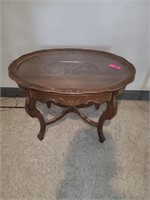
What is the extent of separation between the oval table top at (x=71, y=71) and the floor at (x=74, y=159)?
1.81 feet

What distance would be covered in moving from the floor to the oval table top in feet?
1.81

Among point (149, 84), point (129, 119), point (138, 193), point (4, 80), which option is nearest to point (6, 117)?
point (4, 80)

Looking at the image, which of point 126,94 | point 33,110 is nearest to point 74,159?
point 33,110

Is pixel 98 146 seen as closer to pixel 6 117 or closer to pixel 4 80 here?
pixel 6 117

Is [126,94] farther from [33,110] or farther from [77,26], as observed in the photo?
[33,110]

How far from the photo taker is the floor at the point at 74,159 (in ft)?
4.63

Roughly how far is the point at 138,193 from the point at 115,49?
1.23 metres

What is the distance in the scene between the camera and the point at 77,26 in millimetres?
1963

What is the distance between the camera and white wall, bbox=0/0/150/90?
1.88 metres

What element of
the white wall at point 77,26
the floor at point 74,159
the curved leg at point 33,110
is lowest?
the floor at point 74,159

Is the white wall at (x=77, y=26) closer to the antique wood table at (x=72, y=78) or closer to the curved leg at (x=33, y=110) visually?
the antique wood table at (x=72, y=78)

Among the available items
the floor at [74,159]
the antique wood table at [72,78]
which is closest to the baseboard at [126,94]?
the floor at [74,159]

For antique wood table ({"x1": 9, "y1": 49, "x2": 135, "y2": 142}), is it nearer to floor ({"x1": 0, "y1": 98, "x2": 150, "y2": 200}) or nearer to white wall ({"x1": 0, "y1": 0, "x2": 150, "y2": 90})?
floor ({"x1": 0, "y1": 98, "x2": 150, "y2": 200})

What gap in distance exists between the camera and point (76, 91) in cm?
133
